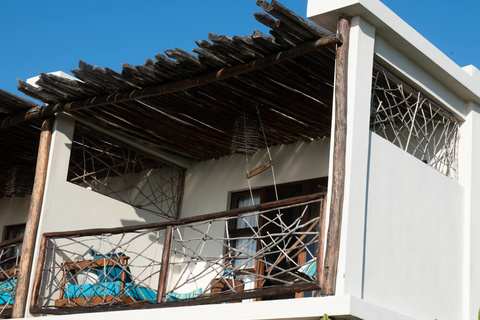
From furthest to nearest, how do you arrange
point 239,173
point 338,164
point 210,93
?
point 239,173, point 210,93, point 338,164

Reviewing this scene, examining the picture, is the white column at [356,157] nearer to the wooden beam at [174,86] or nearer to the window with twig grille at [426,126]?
the wooden beam at [174,86]

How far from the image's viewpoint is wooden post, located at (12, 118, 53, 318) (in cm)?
842

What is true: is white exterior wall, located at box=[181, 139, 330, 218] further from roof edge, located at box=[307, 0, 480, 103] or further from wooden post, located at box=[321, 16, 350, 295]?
wooden post, located at box=[321, 16, 350, 295]

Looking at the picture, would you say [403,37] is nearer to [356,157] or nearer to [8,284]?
[356,157]

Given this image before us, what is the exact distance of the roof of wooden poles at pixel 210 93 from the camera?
697 cm

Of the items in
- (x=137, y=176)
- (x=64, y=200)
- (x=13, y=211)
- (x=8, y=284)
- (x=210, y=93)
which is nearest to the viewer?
(x=210, y=93)

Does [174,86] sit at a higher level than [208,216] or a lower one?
higher

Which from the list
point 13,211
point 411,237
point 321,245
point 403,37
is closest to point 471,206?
point 411,237

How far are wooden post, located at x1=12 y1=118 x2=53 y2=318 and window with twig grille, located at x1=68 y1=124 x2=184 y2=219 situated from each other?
1.08 m

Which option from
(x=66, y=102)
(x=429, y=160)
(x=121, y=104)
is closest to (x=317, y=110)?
(x=429, y=160)

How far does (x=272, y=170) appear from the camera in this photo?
32.0 feet

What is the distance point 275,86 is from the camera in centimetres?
794

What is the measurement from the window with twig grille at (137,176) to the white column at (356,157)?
→ 13.3ft

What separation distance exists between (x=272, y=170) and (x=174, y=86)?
7.53 feet
